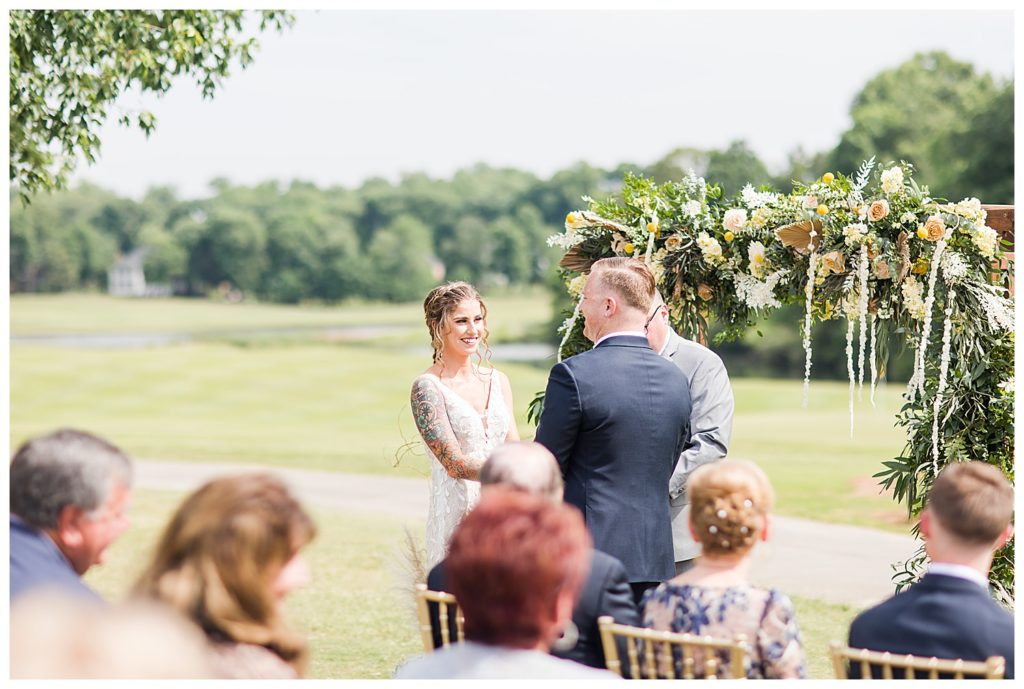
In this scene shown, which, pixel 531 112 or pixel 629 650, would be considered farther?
pixel 531 112

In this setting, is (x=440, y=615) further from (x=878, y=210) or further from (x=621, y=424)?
(x=878, y=210)

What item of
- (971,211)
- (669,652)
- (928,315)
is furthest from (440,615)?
(971,211)

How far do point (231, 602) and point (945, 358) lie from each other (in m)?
3.69

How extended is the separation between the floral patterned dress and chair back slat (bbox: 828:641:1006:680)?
0.13 metres

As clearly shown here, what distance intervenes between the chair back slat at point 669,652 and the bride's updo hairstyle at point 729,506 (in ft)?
0.81

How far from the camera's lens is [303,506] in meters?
2.58

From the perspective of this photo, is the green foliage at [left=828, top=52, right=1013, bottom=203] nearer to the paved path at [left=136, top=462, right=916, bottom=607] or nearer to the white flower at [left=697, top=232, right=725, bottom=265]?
the paved path at [left=136, top=462, right=916, bottom=607]

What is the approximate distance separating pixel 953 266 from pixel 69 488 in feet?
12.5

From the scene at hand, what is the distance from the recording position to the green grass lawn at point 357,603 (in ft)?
22.0

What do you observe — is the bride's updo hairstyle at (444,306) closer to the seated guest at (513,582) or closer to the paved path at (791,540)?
the paved path at (791,540)

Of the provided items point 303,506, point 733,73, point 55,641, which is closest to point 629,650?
point 303,506

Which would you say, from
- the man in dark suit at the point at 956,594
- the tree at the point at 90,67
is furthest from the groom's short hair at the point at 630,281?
the tree at the point at 90,67

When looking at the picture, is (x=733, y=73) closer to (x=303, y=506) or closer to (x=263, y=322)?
(x=263, y=322)

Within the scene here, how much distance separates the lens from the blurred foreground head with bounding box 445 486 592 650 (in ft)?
7.84
